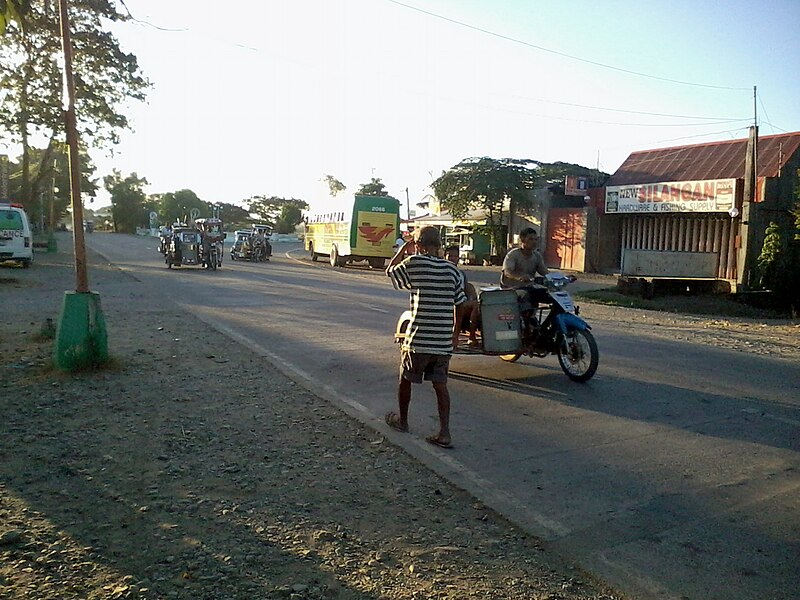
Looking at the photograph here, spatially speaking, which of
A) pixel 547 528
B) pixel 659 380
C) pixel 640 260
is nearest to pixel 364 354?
pixel 659 380

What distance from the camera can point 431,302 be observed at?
19.7ft

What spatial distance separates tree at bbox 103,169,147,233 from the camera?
357ft

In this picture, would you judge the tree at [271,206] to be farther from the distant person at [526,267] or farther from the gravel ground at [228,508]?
the gravel ground at [228,508]

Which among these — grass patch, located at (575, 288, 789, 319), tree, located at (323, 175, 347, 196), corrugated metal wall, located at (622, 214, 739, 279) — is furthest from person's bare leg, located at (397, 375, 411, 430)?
tree, located at (323, 175, 347, 196)

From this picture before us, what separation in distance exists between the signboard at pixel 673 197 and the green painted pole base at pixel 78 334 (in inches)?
985

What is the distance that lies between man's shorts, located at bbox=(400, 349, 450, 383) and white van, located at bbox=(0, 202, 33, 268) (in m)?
22.8

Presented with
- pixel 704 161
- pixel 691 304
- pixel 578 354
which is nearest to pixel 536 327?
pixel 578 354

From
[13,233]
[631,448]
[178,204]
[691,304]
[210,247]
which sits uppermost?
[178,204]

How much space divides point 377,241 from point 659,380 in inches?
1026

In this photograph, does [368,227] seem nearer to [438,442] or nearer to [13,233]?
[13,233]

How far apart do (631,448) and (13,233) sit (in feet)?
79.4

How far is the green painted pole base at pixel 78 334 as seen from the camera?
8148 mm

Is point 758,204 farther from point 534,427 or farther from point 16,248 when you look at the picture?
point 16,248

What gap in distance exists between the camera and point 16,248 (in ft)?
82.5
